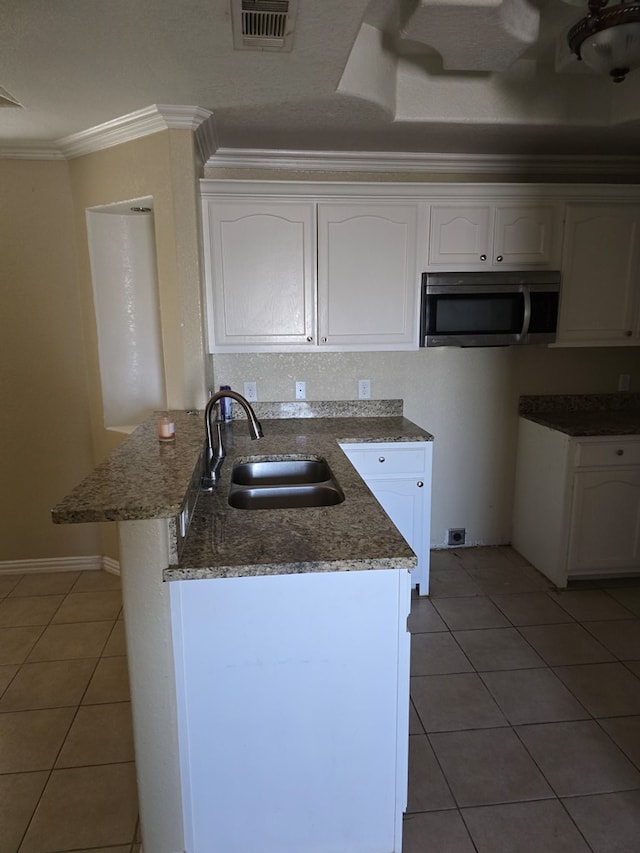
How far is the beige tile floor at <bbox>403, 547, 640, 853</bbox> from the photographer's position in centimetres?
165

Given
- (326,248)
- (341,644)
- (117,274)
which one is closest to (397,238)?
(326,248)

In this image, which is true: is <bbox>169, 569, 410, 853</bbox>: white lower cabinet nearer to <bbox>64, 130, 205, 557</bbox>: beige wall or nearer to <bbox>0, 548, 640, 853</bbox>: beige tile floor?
<bbox>0, 548, 640, 853</bbox>: beige tile floor

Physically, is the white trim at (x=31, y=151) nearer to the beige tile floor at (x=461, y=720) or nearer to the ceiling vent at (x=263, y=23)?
the ceiling vent at (x=263, y=23)

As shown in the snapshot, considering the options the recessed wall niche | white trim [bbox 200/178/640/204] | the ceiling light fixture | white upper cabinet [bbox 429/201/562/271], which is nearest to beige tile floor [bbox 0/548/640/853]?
the recessed wall niche

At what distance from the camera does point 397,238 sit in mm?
2883

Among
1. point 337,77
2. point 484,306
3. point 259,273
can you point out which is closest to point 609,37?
point 337,77

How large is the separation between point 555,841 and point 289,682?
0.95 metres

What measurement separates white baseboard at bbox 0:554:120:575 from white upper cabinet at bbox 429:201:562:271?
2.61 meters

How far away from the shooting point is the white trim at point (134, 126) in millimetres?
2342

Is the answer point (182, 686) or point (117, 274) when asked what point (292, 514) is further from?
point (117, 274)

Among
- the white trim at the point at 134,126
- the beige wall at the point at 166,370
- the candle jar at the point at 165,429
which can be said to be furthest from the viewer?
the beige wall at the point at 166,370

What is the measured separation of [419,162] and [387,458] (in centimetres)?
167

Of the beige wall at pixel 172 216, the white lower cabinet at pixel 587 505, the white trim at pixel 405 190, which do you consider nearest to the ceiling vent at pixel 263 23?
the beige wall at pixel 172 216

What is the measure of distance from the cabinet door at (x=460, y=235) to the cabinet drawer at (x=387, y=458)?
1.02 m
